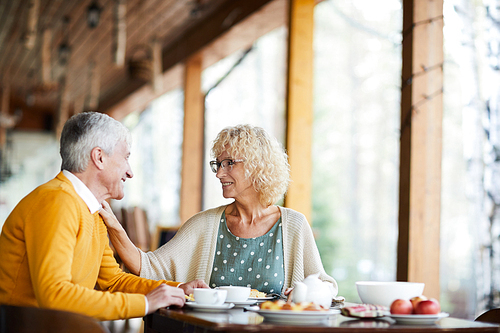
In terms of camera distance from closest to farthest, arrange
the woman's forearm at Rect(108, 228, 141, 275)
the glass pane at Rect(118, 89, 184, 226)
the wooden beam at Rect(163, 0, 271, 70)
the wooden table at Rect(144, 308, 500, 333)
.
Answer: the wooden table at Rect(144, 308, 500, 333) < the woman's forearm at Rect(108, 228, 141, 275) < the wooden beam at Rect(163, 0, 271, 70) < the glass pane at Rect(118, 89, 184, 226)

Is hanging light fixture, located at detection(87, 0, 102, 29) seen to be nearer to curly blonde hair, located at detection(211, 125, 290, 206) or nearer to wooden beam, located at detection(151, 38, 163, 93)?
wooden beam, located at detection(151, 38, 163, 93)

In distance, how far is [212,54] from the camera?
645cm

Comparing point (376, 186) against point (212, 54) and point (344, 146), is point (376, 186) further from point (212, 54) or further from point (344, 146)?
point (212, 54)

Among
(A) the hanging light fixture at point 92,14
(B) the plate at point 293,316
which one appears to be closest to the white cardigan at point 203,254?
(B) the plate at point 293,316

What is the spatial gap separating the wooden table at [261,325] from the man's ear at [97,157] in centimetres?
51

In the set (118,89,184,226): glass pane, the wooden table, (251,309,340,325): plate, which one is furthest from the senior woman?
(118,89,184,226): glass pane

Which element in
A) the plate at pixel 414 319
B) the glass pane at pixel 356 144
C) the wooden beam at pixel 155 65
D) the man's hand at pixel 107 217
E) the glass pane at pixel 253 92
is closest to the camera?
the plate at pixel 414 319

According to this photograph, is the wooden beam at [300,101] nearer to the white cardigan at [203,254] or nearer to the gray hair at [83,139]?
the white cardigan at [203,254]

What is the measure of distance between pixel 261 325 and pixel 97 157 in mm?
805

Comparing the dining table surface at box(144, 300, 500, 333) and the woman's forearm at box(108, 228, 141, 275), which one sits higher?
the woman's forearm at box(108, 228, 141, 275)

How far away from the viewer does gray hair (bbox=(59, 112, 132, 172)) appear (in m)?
1.71

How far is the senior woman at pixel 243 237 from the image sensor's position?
7.02 feet

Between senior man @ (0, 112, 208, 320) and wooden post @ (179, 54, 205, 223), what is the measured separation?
492 cm

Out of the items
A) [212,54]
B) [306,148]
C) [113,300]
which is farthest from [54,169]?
[113,300]
